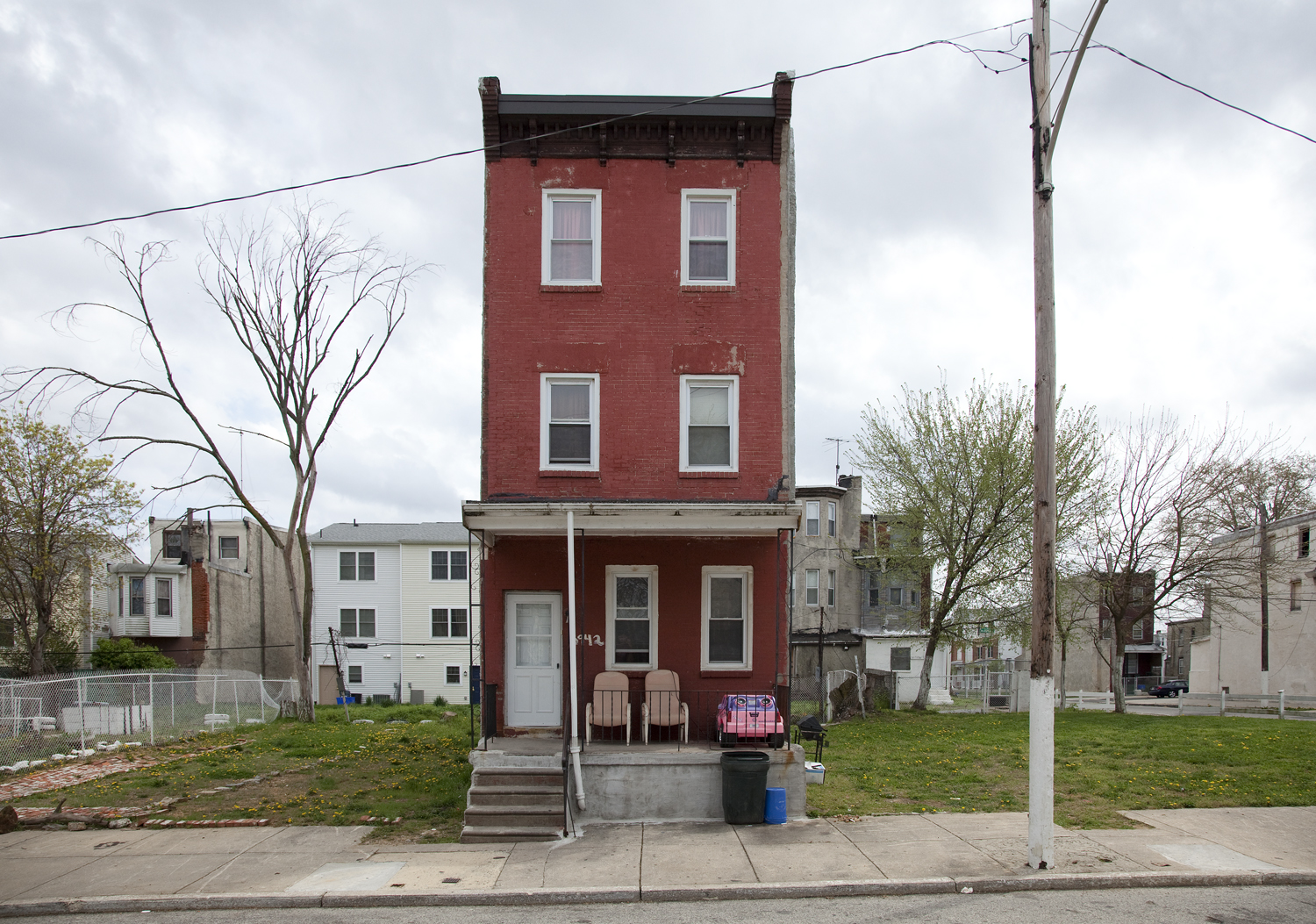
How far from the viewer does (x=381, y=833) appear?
10.6 meters

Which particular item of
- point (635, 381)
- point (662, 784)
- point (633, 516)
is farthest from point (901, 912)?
point (635, 381)

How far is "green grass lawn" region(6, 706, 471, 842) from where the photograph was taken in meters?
11.5

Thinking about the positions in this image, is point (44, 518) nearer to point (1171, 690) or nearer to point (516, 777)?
point (516, 777)

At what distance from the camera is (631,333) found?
1413 cm

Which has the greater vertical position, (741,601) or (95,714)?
(741,601)

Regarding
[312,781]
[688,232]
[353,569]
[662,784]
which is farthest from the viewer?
[353,569]

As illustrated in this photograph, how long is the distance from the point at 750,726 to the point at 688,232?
771 centimetres

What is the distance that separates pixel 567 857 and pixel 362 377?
20.4 m

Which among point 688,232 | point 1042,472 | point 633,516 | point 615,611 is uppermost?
point 688,232

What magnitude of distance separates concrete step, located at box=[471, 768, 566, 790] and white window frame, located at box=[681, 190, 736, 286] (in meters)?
7.61

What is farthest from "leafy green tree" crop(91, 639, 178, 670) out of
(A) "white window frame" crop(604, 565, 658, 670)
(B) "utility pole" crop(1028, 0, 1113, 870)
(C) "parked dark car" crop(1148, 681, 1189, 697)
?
(C) "parked dark car" crop(1148, 681, 1189, 697)

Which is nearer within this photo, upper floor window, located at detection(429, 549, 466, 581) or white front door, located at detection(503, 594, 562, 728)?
white front door, located at detection(503, 594, 562, 728)

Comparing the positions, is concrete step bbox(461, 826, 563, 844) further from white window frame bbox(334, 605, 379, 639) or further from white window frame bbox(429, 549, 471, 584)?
white window frame bbox(334, 605, 379, 639)

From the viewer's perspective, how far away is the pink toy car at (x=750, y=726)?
11766 millimetres
